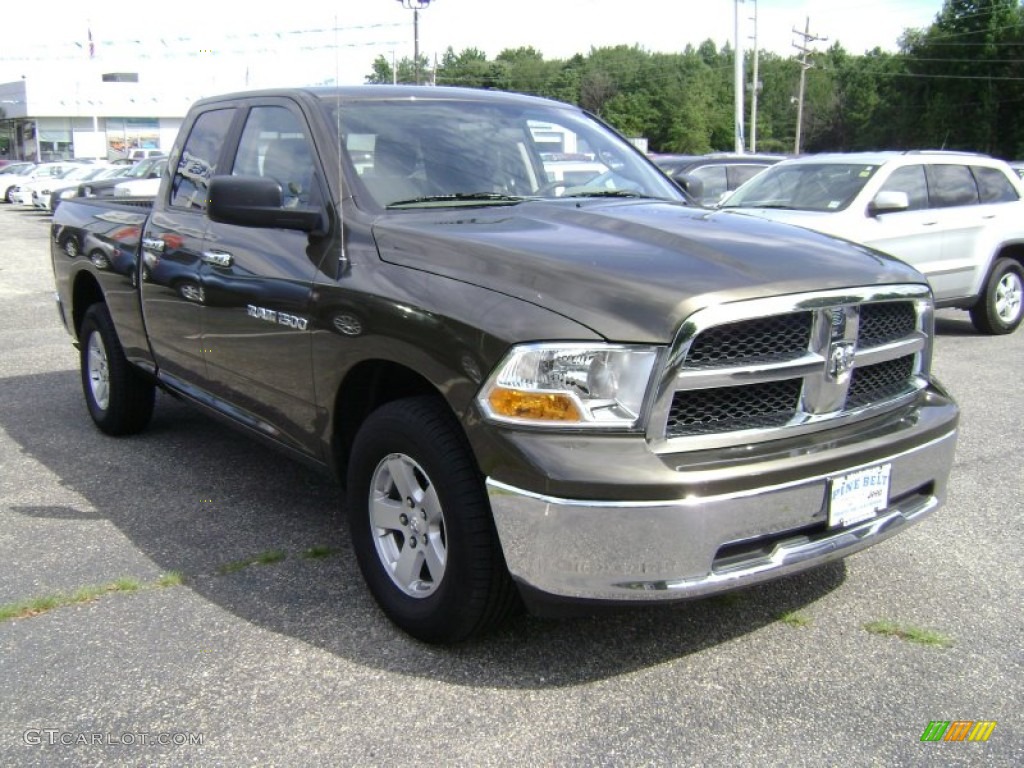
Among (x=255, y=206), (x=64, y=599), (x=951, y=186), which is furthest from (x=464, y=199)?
(x=951, y=186)

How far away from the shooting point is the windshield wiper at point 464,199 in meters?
3.74

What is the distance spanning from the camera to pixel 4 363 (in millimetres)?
8180

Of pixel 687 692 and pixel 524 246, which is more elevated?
pixel 524 246

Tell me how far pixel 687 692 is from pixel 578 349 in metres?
1.14

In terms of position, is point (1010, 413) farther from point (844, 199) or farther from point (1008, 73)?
point (1008, 73)

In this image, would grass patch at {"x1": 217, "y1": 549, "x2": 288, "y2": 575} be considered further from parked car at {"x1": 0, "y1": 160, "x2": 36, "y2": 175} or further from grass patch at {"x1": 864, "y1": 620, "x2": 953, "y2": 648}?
parked car at {"x1": 0, "y1": 160, "x2": 36, "y2": 175}

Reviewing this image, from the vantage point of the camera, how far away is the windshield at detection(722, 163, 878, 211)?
9023 mm

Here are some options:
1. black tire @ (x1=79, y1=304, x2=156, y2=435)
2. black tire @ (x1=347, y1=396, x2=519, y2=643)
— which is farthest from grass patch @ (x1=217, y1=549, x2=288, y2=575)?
black tire @ (x1=79, y1=304, x2=156, y2=435)

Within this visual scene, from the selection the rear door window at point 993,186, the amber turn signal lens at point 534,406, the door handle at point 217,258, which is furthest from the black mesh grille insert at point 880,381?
the rear door window at point 993,186

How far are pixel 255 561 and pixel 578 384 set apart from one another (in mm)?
1932

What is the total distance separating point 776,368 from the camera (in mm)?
2895

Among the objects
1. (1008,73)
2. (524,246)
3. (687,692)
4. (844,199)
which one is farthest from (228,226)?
(1008,73)

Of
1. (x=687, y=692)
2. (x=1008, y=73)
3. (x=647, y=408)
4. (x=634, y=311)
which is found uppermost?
(x=1008, y=73)

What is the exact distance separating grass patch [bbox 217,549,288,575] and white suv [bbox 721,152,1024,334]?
20.0 feet
